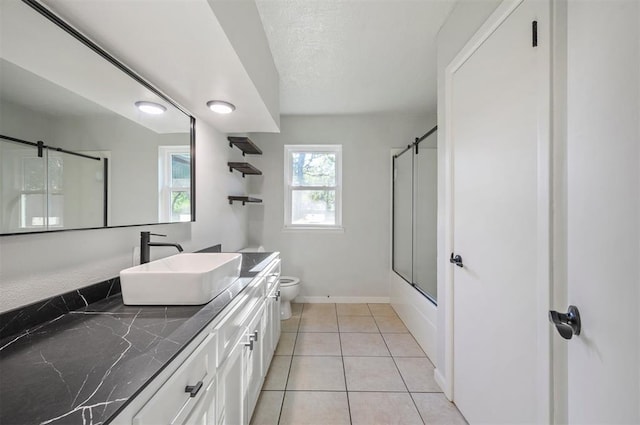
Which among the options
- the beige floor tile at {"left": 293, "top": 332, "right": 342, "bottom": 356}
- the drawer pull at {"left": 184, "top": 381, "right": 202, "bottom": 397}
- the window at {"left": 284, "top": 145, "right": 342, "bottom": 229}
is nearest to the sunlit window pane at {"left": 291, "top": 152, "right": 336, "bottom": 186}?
the window at {"left": 284, "top": 145, "right": 342, "bottom": 229}

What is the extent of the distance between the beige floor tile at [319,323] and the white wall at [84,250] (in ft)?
4.28

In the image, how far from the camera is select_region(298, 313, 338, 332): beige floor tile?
A: 8.30 ft

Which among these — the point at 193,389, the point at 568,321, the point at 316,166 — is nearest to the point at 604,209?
the point at 568,321

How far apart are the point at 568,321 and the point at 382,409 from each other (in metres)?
1.23

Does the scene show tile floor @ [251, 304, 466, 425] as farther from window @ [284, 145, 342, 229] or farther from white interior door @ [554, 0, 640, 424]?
window @ [284, 145, 342, 229]

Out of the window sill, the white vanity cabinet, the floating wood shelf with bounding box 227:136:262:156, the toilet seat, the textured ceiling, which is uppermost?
the textured ceiling

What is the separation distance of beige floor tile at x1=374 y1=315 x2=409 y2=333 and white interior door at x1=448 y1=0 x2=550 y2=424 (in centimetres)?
103

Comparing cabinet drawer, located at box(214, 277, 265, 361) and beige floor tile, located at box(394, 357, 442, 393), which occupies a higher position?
cabinet drawer, located at box(214, 277, 265, 361)

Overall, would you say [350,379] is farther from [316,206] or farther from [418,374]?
[316,206]

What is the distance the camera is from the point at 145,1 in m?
0.82

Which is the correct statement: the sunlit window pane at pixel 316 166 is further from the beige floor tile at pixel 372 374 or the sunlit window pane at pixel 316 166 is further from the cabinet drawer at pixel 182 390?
the cabinet drawer at pixel 182 390

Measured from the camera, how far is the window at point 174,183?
1469mm

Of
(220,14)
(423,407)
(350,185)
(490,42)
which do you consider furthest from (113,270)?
(350,185)

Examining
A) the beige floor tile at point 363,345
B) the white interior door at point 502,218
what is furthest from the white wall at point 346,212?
the white interior door at point 502,218
